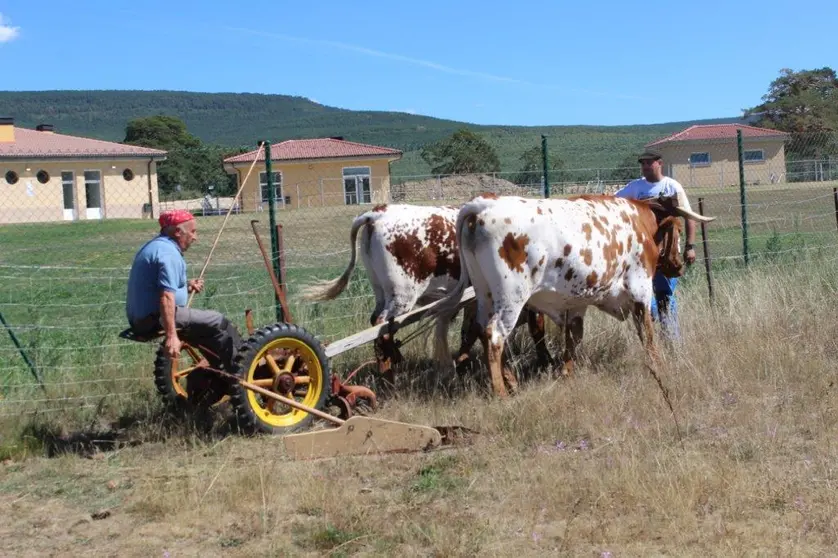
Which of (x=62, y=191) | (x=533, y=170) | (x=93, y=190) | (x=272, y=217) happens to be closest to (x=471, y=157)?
(x=533, y=170)

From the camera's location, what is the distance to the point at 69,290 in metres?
17.8

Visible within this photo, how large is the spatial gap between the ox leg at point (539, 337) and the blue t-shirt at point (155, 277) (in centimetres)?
336

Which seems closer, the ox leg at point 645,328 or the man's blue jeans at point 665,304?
the ox leg at point 645,328

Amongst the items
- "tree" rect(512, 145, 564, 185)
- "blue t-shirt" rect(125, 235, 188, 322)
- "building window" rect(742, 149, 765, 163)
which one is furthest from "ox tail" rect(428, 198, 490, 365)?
"building window" rect(742, 149, 765, 163)

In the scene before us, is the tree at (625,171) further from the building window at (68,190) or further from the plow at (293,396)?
the building window at (68,190)

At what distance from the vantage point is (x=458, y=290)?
336 inches

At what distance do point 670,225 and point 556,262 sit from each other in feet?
5.87

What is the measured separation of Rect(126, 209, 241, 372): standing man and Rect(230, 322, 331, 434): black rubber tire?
7.0 inches

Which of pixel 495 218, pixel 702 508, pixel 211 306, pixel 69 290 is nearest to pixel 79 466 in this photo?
pixel 495 218

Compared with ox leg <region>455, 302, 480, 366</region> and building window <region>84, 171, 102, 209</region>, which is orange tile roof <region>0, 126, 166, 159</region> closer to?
building window <region>84, 171, 102, 209</region>

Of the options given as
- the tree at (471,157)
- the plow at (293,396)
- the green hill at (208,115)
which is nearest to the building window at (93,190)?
the tree at (471,157)

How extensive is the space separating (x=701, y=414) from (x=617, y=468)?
1.55 metres

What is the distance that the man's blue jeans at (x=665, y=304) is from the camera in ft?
31.1

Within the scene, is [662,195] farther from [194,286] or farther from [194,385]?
[194,385]
